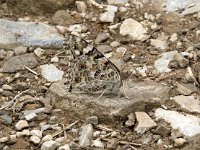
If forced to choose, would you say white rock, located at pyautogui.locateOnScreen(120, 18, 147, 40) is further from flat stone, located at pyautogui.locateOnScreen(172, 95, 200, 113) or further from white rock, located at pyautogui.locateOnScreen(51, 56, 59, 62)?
flat stone, located at pyautogui.locateOnScreen(172, 95, 200, 113)

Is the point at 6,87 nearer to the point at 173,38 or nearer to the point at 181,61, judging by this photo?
the point at 181,61

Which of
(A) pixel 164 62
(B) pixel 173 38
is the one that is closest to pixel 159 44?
(B) pixel 173 38

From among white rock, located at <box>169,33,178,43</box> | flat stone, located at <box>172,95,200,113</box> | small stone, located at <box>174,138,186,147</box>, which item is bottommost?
small stone, located at <box>174,138,186,147</box>

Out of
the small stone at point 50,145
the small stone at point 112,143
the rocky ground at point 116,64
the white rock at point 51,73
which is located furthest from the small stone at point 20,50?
the small stone at point 112,143

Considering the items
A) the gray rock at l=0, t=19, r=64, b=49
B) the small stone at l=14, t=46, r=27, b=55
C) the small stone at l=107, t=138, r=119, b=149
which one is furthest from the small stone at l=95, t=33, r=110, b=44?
the small stone at l=107, t=138, r=119, b=149

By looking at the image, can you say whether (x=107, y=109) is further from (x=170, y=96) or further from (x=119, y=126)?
(x=170, y=96)

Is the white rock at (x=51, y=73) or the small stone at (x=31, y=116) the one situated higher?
the white rock at (x=51, y=73)

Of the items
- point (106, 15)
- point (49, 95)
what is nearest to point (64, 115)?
point (49, 95)

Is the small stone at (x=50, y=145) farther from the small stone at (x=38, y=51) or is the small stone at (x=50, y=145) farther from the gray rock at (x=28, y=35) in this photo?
the gray rock at (x=28, y=35)
